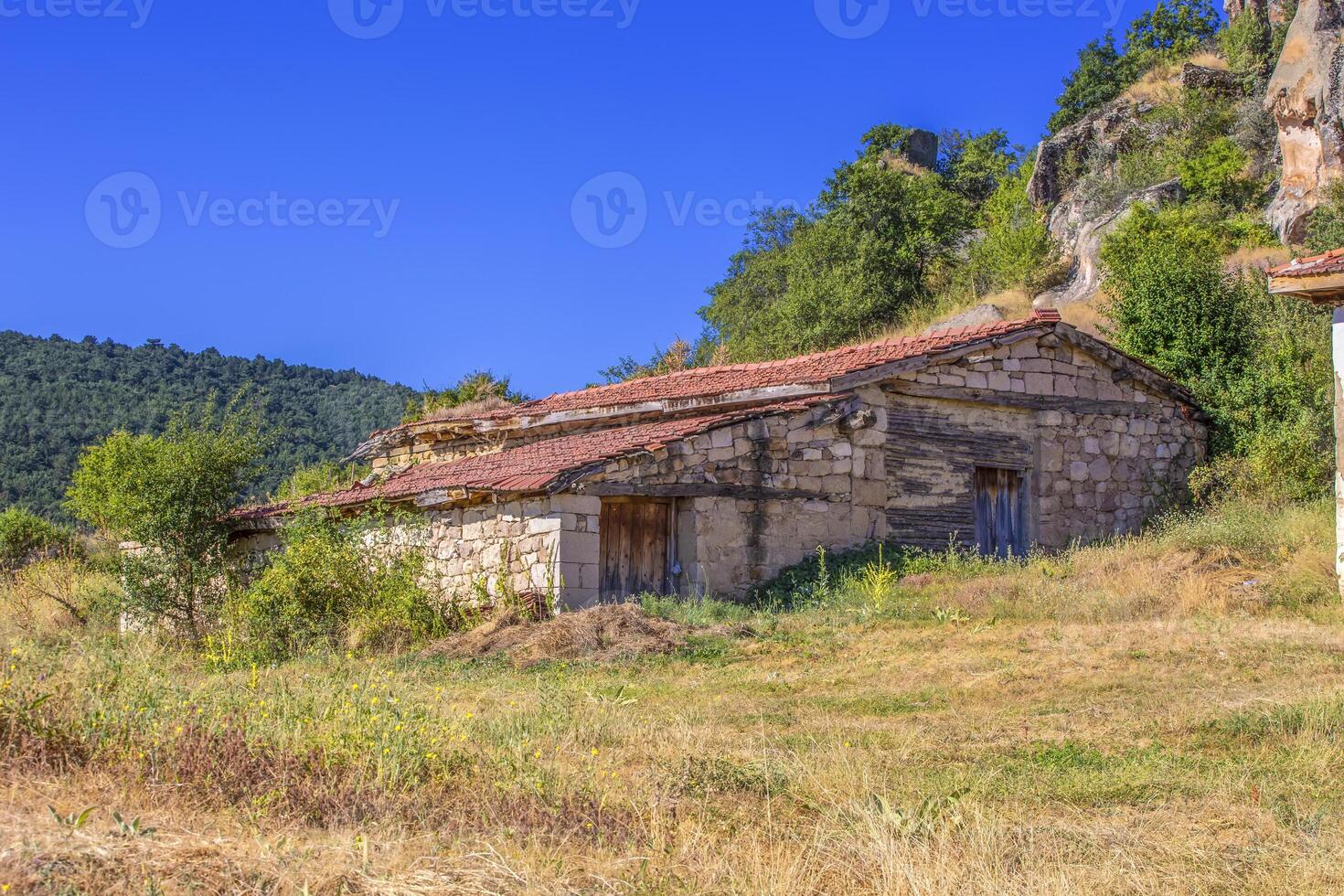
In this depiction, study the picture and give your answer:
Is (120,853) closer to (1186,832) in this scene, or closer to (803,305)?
(1186,832)

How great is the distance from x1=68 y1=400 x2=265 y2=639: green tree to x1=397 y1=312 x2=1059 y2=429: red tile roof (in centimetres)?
443

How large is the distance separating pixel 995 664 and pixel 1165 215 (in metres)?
19.8

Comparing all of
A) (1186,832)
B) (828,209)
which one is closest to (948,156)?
(828,209)

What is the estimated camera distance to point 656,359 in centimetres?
3272

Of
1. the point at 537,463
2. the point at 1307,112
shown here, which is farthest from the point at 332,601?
the point at 1307,112

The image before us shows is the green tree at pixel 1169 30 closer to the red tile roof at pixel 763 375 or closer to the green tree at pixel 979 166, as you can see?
the green tree at pixel 979 166

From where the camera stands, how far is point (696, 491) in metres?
14.5

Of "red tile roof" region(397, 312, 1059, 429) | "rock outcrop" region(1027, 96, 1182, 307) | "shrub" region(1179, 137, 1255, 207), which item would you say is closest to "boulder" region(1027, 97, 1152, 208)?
"rock outcrop" region(1027, 96, 1182, 307)

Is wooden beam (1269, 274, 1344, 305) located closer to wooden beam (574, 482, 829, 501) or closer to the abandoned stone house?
the abandoned stone house

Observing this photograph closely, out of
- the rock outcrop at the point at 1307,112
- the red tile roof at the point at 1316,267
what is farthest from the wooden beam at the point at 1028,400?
the rock outcrop at the point at 1307,112

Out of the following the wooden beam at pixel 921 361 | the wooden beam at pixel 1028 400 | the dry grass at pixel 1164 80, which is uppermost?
the dry grass at pixel 1164 80

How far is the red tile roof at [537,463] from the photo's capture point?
13859mm

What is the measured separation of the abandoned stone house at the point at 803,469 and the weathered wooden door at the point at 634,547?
0.08 feet

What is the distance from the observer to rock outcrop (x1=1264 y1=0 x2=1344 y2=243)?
84.7ft
